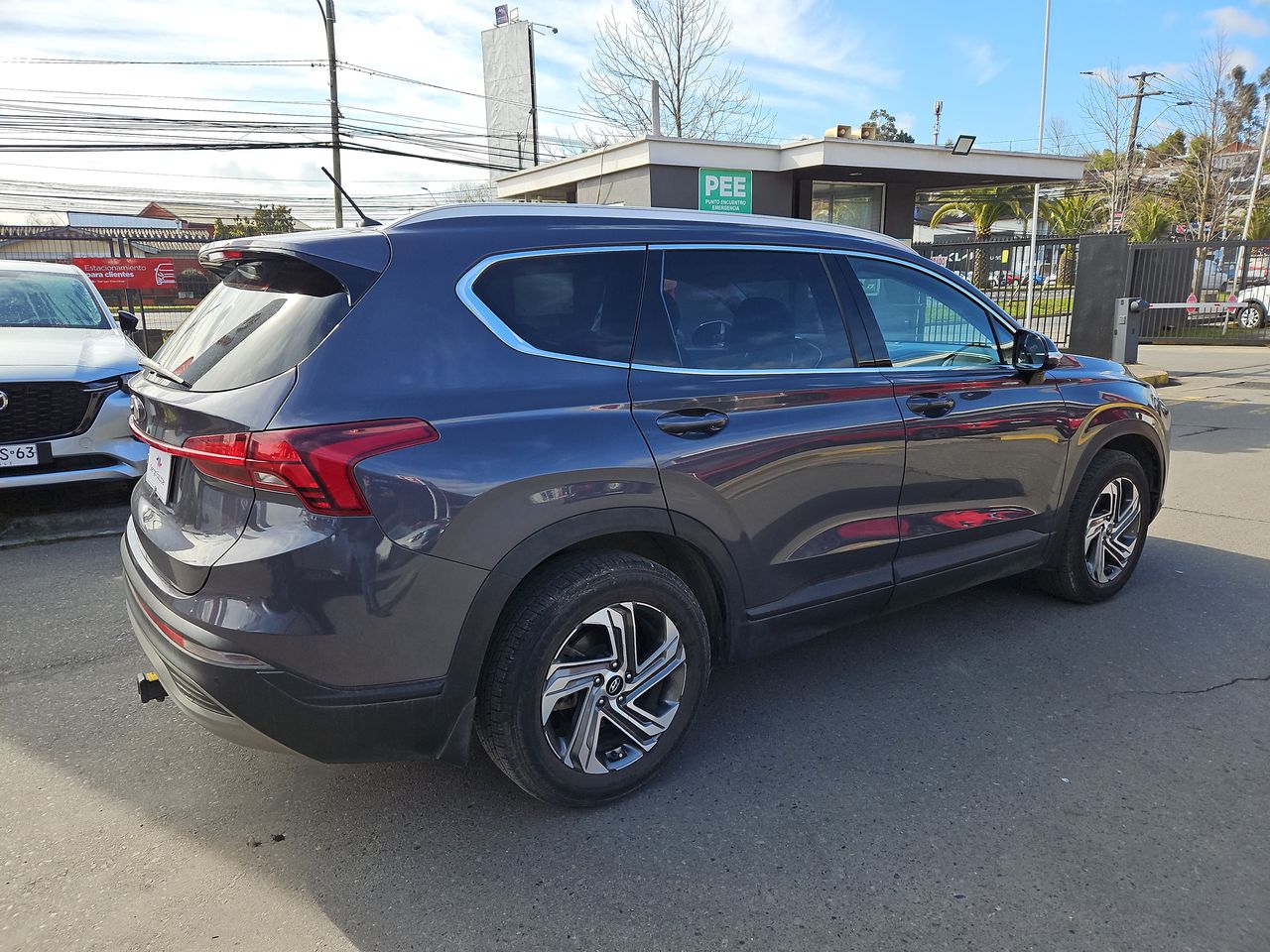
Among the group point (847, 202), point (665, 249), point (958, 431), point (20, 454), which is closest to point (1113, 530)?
point (958, 431)

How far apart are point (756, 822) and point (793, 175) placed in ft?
37.7

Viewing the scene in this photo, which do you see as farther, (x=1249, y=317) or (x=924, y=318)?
(x=1249, y=317)

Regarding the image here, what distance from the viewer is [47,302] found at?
7.37 metres

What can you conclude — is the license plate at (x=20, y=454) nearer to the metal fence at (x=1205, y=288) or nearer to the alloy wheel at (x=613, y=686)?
the alloy wheel at (x=613, y=686)

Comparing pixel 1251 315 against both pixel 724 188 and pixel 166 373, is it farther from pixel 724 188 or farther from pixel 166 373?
pixel 166 373

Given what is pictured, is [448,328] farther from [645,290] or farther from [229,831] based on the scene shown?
[229,831]

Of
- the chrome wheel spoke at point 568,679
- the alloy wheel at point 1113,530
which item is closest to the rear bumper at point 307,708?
the chrome wheel spoke at point 568,679

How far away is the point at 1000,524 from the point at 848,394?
3.80 ft

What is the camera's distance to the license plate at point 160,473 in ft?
8.46

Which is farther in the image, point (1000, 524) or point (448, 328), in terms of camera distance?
point (1000, 524)

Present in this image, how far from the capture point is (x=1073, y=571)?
4.30m

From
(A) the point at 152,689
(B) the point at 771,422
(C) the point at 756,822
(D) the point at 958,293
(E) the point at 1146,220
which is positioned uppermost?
(E) the point at 1146,220

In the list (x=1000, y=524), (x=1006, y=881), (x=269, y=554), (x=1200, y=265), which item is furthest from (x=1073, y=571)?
(x=1200, y=265)

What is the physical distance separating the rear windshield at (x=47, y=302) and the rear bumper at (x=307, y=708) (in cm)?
595
